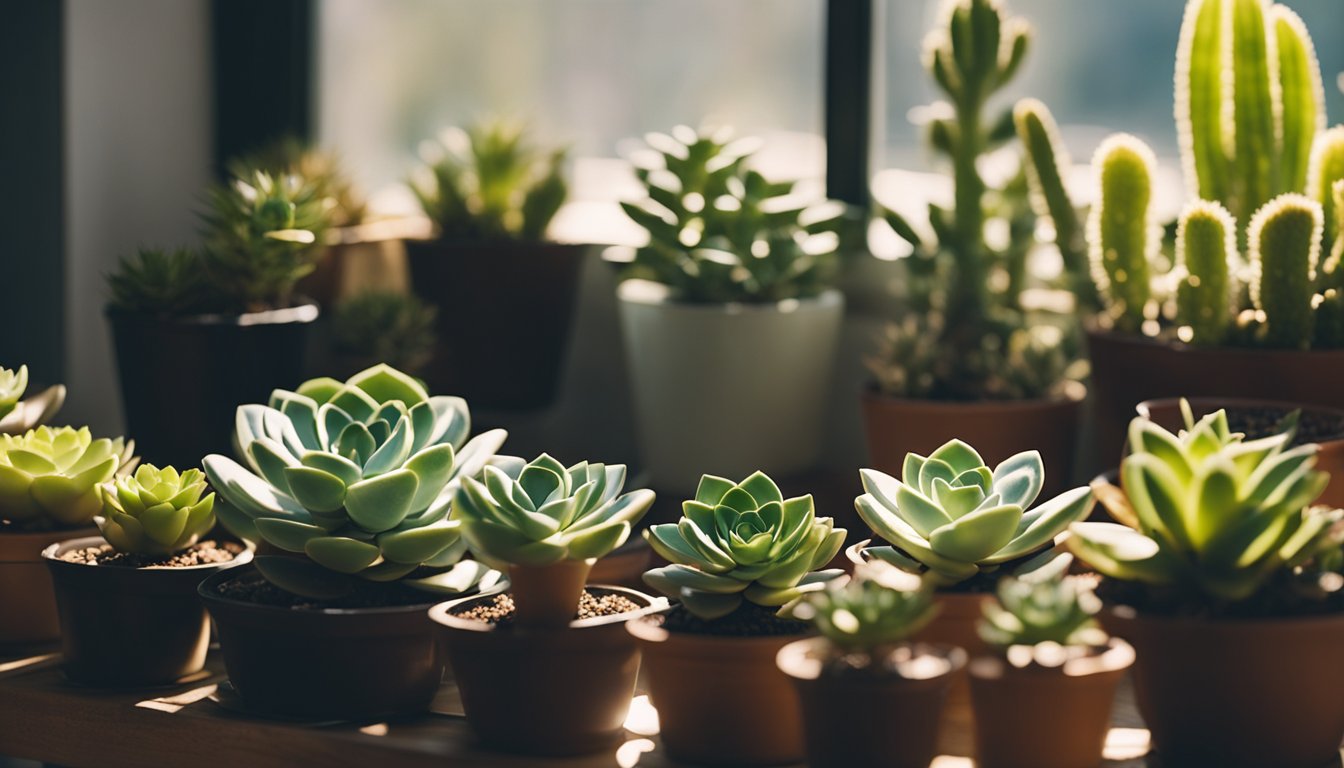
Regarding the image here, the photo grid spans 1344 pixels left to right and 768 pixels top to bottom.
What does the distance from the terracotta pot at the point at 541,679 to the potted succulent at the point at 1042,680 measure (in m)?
0.20

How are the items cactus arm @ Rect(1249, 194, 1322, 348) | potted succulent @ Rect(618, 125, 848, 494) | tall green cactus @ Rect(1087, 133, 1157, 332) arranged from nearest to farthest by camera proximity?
cactus arm @ Rect(1249, 194, 1322, 348) < tall green cactus @ Rect(1087, 133, 1157, 332) < potted succulent @ Rect(618, 125, 848, 494)

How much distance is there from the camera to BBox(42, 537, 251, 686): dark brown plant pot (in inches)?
35.5

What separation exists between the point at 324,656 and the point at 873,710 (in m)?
0.33

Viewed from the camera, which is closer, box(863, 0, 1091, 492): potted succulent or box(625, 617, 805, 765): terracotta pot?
box(625, 617, 805, 765): terracotta pot

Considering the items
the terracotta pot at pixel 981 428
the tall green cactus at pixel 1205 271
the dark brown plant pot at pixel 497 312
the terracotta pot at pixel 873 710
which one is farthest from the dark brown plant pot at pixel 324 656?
the dark brown plant pot at pixel 497 312

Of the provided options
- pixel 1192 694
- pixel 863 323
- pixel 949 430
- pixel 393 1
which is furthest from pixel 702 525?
pixel 393 1

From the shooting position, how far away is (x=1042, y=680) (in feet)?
2.26

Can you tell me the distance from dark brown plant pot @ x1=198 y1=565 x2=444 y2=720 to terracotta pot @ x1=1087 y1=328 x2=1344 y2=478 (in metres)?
0.62

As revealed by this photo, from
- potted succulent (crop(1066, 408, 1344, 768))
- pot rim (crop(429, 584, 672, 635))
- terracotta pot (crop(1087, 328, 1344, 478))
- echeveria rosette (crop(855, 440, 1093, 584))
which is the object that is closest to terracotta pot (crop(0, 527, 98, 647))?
pot rim (crop(429, 584, 672, 635))

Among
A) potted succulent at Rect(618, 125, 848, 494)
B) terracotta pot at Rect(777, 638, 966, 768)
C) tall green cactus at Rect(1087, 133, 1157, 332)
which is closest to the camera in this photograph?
terracotta pot at Rect(777, 638, 966, 768)

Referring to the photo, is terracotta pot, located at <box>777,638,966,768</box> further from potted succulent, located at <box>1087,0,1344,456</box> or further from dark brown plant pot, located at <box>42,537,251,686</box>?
potted succulent, located at <box>1087,0,1344,456</box>

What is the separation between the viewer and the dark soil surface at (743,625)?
0.79 meters

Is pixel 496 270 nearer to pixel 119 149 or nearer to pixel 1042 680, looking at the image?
pixel 119 149

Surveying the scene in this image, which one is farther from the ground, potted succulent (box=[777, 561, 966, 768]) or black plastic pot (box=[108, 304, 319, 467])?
black plastic pot (box=[108, 304, 319, 467])
